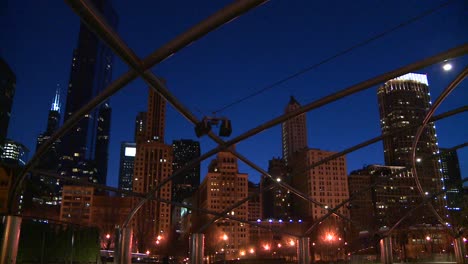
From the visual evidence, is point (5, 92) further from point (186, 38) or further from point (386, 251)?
point (186, 38)

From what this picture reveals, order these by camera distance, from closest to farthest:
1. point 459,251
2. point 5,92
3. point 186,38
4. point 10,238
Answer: point 186,38
point 10,238
point 459,251
point 5,92

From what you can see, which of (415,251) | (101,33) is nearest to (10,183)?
(101,33)

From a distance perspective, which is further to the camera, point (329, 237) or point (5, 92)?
point (5, 92)

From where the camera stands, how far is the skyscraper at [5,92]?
114 m

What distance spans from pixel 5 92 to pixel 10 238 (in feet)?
381

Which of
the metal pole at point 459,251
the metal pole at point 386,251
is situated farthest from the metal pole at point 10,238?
the metal pole at point 459,251

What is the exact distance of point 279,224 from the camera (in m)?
163

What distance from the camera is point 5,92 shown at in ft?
384

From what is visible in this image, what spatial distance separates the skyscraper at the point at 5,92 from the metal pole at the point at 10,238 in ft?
357

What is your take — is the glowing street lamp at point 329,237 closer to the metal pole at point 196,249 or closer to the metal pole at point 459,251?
the metal pole at point 459,251

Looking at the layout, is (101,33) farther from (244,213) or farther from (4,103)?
(244,213)

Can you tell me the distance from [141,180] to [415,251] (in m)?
104

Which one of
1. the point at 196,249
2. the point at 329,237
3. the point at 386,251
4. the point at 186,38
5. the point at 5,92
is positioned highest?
the point at 5,92

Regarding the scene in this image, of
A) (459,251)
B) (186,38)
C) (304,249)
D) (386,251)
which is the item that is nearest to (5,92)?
(304,249)
